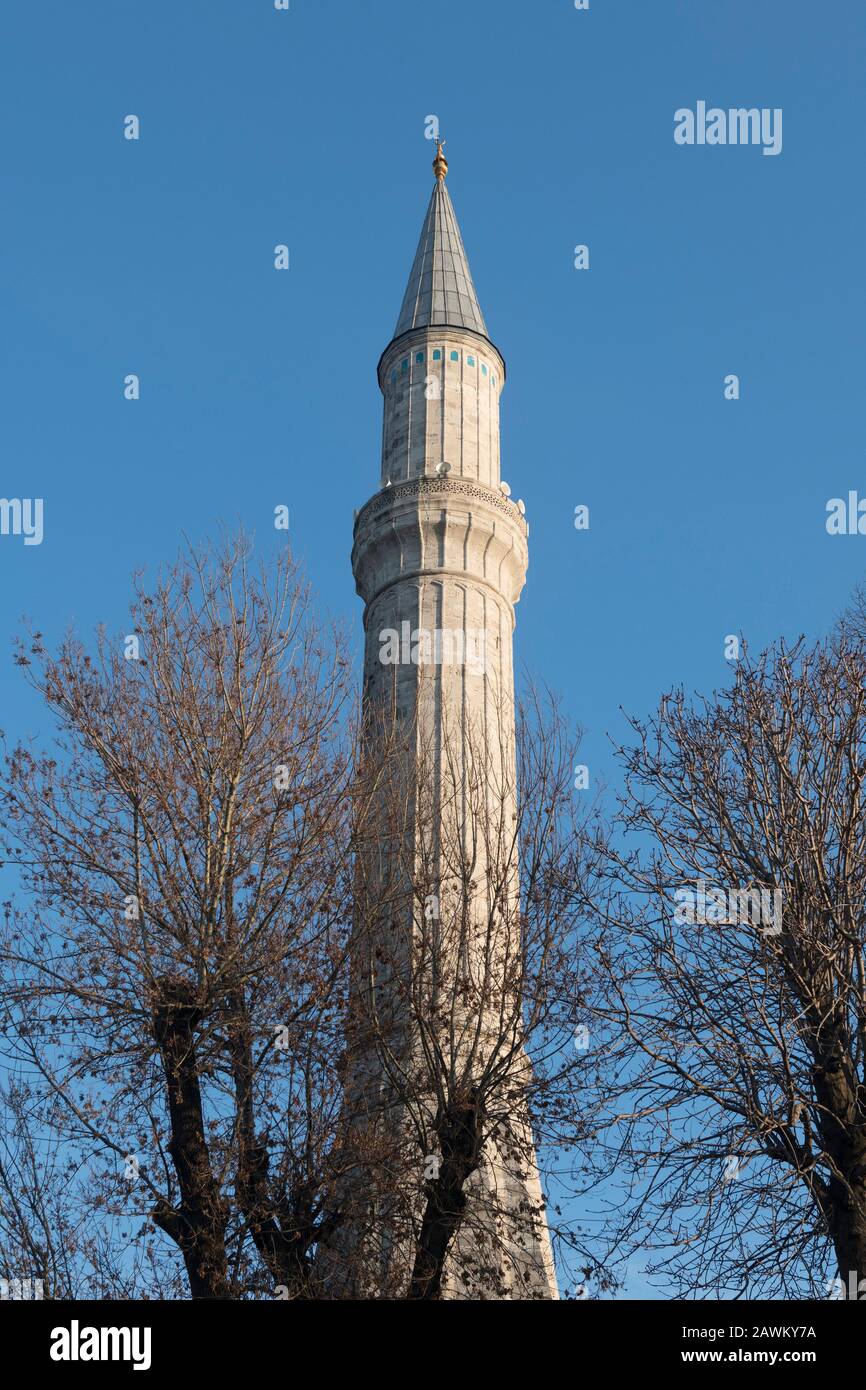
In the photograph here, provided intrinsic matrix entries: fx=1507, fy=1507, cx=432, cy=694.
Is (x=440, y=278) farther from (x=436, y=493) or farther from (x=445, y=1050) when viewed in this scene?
(x=445, y=1050)

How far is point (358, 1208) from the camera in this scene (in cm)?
1802

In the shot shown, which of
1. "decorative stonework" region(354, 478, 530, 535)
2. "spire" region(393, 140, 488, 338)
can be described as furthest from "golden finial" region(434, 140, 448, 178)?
"decorative stonework" region(354, 478, 530, 535)

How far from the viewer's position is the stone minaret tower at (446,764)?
18.9 metres

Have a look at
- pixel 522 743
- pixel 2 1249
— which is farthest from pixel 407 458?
pixel 2 1249

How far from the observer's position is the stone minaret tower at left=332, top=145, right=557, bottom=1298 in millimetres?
18922

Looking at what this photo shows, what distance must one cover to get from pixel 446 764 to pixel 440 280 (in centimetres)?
1545

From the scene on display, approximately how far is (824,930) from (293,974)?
6.33m

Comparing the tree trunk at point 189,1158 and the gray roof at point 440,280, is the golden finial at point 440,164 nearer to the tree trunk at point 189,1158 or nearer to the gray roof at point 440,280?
the gray roof at point 440,280

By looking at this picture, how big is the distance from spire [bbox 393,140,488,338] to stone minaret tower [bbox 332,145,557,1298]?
5 centimetres

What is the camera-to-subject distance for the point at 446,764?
29.6 meters

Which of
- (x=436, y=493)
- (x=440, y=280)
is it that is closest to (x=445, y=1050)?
(x=436, y=493)
